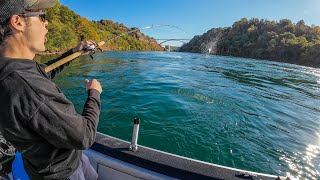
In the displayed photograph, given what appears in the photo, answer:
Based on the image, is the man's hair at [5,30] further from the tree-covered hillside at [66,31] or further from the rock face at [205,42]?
the rock face at [205,42]

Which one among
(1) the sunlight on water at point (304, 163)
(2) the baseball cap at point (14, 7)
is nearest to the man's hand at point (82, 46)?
(2) the baseball cap at point (14, 7)

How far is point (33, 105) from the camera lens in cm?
150

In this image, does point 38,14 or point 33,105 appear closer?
point 33,105

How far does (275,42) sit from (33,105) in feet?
305

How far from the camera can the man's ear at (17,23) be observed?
64.1 inches

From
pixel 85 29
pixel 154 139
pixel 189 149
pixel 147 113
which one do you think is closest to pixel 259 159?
pixel 189 149

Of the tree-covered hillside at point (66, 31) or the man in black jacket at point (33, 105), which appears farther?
the tree-covered hillside at point (66, 31)

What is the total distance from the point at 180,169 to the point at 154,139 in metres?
3.24

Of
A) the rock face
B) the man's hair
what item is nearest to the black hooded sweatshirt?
the man's hair

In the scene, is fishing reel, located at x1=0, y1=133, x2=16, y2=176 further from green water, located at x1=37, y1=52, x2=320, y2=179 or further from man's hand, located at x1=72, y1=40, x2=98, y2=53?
green water, located at x1=37, y1=52, x2=320, y2=179

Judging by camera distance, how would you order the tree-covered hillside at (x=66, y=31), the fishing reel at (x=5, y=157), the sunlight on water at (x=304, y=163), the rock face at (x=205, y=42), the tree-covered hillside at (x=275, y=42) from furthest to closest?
the rock face at (x=205, y=42) < the tree-covered hillside at (x=275, y=42) < the tree-covered hillside at (x=66, y=31) < the sunlight on water at (x=304, y=163) < the fishing reel at (x=5, y=157)

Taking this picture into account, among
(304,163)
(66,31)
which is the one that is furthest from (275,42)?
(304,163)

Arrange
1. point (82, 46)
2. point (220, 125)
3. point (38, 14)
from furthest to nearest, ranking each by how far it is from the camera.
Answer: point (220, 125)
point (82, 46)
point (38, 14)

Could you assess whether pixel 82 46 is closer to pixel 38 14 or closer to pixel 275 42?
pixel 38 14
